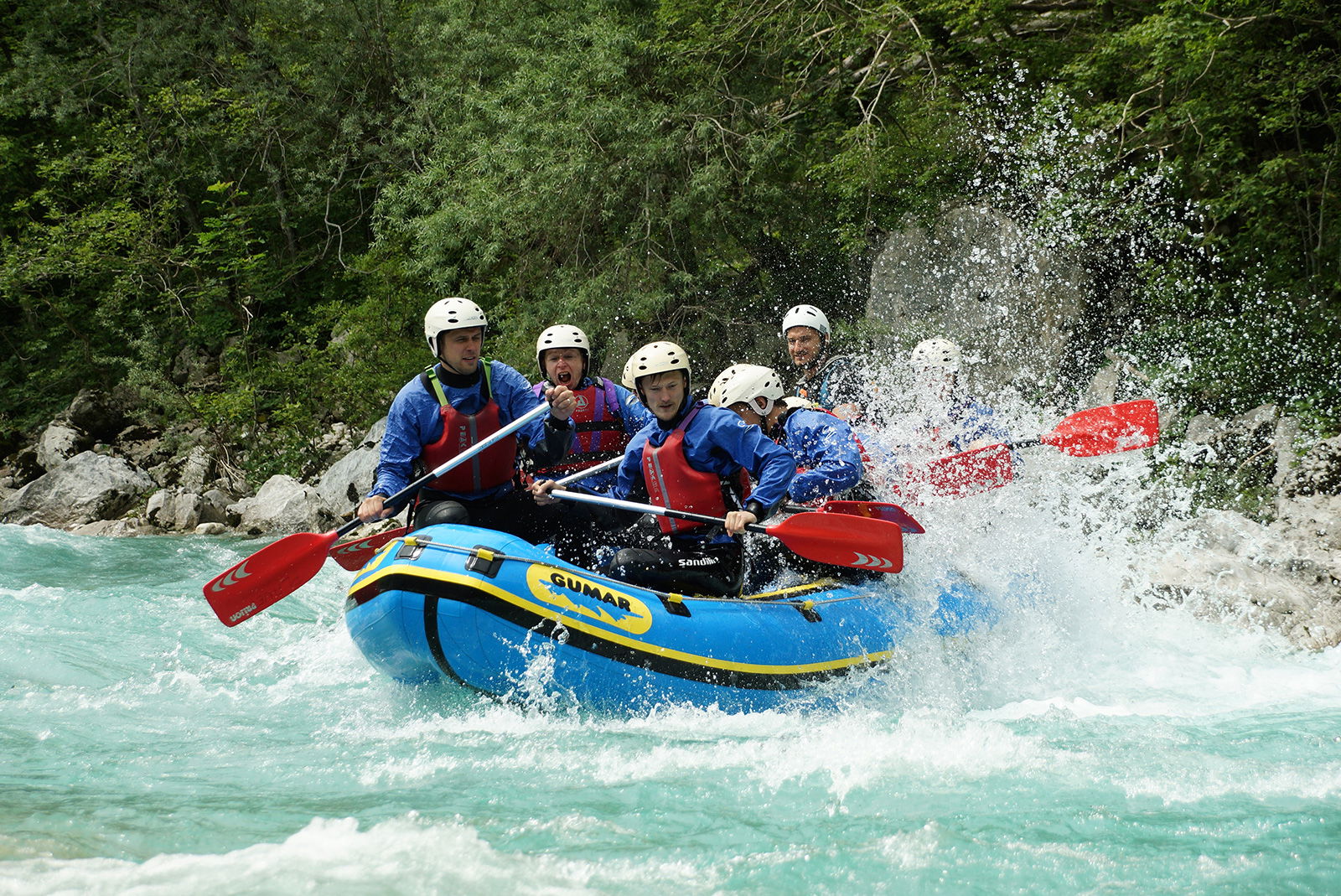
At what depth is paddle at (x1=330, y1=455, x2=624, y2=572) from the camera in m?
5.36

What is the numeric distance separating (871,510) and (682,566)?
1034 mm

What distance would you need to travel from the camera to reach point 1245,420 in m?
8.81

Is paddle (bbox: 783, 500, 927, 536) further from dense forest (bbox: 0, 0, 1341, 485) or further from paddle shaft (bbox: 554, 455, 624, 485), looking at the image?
dense forest (bbox: 0, 0, 1341, 485)

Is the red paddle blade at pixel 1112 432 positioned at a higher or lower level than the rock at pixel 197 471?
higher

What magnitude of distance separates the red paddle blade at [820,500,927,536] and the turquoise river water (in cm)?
25

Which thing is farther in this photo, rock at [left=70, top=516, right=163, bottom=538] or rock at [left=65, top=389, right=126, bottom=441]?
rock at [left=65, top=389, right=126, bottom=441]

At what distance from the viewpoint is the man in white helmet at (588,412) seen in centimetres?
578

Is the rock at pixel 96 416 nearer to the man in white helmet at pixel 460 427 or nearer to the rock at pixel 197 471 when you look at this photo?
the rock at pixel 197 471

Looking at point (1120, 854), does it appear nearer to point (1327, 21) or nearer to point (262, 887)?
point (262, 887)

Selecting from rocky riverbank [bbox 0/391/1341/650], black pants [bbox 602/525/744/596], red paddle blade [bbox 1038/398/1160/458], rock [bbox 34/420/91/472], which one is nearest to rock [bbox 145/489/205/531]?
rocky riverbank [bbox 0/391/1341/650]

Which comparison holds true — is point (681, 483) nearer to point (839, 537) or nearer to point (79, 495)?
point (839, 537)

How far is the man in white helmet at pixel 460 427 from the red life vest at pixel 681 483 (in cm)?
67

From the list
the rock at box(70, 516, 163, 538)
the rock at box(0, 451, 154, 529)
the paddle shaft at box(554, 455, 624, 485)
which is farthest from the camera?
the rock at box(0, 451, 154, 529)

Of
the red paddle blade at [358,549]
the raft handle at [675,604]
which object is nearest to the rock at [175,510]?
the red paddle blade at [358,549]
